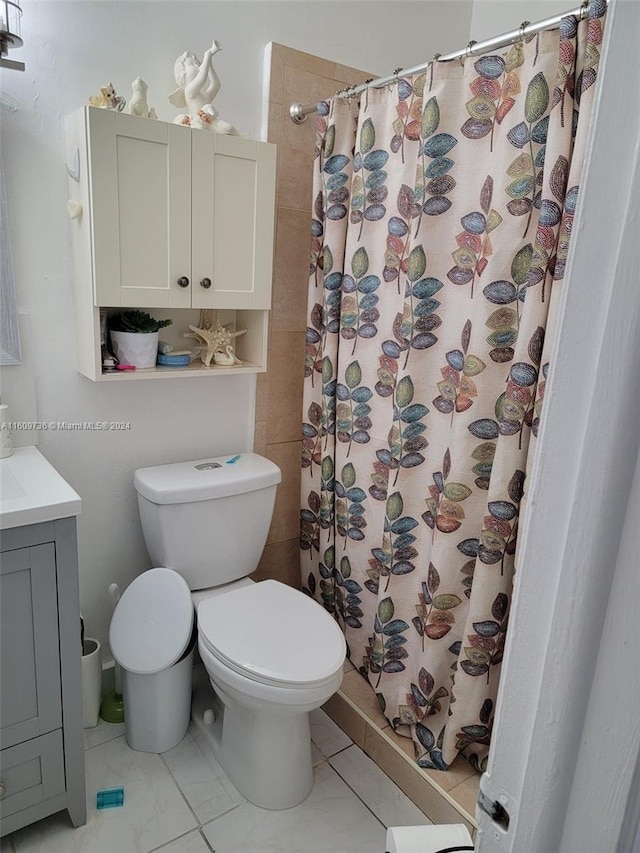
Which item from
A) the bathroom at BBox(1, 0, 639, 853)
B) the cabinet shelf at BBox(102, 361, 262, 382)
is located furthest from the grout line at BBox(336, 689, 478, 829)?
the cabinet shelf at BBox(102, 361, 262, 382)

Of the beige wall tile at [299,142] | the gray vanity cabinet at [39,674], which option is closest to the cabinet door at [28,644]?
the gray vanity cabinet at [39,674]

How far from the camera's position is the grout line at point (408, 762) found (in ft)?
4.86

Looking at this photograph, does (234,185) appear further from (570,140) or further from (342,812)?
(342,812)

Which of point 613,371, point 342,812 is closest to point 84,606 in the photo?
point 342,812

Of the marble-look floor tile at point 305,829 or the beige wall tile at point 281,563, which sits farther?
the beige wall tile at point 281,563

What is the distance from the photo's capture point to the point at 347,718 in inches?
73.6

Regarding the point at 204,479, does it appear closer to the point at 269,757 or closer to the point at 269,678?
the point at 269,678

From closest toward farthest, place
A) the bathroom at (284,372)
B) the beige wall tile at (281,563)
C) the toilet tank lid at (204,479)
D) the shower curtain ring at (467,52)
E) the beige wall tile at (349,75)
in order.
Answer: the bathroom at (284,372), the shower curtain ring at (467,52), the toilet tank lid at (204,479), the beige wall tile at (349,75), the beige wall tile at (281,563)

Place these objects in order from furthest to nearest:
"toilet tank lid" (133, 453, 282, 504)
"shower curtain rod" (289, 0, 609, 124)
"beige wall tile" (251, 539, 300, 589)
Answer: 1. "beige wall tile" (251, 539, 300, 589)
2. "toilet tank lid" (133, 453, 282, 504)
3. "shower curtain rod" (289, 0, 609, 124)

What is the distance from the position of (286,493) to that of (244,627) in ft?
2.14

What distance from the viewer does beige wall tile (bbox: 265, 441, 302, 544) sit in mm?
2135

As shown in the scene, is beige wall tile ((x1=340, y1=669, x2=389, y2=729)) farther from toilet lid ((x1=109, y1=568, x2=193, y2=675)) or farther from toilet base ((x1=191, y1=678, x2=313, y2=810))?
toilet lid ((x1=109, y1=568, x2=193, y2=675))

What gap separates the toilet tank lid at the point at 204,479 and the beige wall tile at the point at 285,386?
7.5 inches

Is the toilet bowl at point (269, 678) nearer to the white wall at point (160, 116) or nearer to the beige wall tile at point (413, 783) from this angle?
the beige wall tile at point (413, 783)
